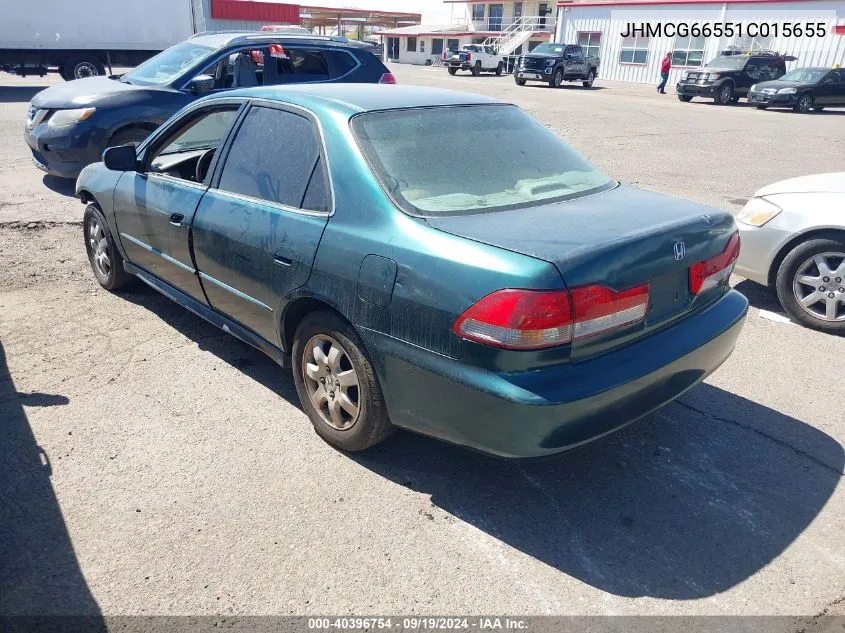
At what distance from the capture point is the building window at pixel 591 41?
40531mm

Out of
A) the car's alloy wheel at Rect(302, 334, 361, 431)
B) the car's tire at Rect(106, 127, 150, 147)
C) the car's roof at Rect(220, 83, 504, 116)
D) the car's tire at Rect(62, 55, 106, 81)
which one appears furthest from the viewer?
the car's tire at Rect(62, 55, 106, 81)

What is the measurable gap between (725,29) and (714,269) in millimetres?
37474

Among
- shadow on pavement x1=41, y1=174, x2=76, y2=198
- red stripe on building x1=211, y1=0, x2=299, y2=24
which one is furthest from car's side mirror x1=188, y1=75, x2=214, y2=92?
red stripe on building x1=211, y1=0, x2=299, y2=24

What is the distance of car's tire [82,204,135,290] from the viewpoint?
5047 mm

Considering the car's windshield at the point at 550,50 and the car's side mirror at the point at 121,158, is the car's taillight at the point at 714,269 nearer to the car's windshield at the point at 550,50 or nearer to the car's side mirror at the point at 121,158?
the car's side mirror at the point at 121,158

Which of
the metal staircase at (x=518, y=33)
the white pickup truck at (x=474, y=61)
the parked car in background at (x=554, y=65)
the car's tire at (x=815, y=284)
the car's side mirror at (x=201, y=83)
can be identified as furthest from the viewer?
the metal staircase at (x=518, y=33)

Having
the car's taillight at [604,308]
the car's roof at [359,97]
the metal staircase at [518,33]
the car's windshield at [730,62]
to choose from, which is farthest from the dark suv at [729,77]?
the metal staircase at [518,33]

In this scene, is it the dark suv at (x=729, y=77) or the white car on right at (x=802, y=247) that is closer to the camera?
the white car on right at (x=802, y=247)

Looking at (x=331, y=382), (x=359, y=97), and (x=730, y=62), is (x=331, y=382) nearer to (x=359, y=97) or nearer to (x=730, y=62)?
(x=359, y=97)

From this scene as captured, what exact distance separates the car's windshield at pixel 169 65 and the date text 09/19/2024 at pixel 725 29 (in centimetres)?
3311

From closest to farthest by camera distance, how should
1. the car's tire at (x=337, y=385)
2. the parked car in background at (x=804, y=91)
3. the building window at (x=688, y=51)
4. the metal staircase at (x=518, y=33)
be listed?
the car's tire at (x=337, y=385) < the parked car in background at (x=804, y=91) < the building window at (x=688, y=51) < the metal staircase at (x=518, y=33)

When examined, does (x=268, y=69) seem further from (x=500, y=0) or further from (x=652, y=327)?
(x=500, y=0)

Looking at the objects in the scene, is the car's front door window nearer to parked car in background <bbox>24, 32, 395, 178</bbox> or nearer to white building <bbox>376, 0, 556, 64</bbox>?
parked car in background <bbox>24, 32, 395, 178</bbox>

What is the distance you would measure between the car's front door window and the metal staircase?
50.3 m
